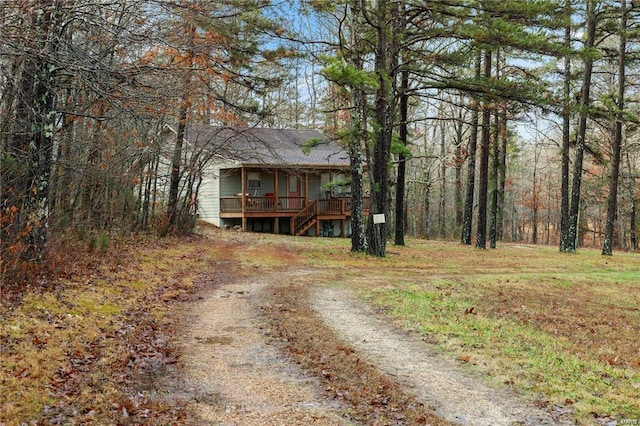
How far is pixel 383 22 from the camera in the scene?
1583 cm

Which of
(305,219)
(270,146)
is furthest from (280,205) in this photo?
(270,146)

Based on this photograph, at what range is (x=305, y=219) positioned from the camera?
28.1 m

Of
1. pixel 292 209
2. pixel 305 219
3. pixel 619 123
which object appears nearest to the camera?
pixel 619 123

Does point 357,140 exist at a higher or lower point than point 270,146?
lower

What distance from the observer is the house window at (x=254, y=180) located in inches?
1148

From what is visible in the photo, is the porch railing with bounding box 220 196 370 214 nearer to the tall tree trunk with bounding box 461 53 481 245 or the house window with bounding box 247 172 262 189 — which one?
the house window with bounding box 247 172 262 189

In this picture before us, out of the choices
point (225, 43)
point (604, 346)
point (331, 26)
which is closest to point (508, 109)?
point (331, 26)

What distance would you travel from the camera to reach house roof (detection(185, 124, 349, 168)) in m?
21.3

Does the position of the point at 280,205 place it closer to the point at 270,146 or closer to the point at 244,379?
the point at 270,146

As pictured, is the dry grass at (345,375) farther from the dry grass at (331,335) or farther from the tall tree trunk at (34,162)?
the tall tree trunk at (34,162)

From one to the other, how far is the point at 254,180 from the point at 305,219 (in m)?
3.73

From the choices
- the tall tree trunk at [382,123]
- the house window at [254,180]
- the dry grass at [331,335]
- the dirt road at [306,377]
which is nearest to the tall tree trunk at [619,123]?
the dry grass at [331,335]

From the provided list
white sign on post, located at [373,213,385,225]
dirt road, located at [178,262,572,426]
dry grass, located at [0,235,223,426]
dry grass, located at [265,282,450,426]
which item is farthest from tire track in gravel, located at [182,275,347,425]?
white sign on post, located at [373,213,385,225]

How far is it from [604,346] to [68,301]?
24.6 ft
